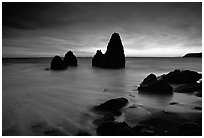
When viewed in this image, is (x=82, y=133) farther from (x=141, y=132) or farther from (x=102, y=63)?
(x=102, y=63)

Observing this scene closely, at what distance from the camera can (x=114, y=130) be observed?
142 inches

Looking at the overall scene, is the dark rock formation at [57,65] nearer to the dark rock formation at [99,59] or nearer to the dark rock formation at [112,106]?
the dark rock formation at [99,59]

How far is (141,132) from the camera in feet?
11.9

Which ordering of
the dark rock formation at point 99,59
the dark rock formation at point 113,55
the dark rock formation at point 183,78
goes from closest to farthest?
the dark rock formation at point 183,78, the dark rock formation at point 113,55, the dark rock formation at point 99,59

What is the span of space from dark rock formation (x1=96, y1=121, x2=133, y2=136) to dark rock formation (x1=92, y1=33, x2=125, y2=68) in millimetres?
29362

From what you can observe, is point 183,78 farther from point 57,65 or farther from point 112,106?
point 57,65

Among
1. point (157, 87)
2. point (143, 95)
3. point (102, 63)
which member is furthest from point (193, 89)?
point (102, 63)

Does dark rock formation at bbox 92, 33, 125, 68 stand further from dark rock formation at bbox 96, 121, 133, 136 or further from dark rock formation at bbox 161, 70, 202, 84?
dark rock formation at bbox 96, 121, 133, 136

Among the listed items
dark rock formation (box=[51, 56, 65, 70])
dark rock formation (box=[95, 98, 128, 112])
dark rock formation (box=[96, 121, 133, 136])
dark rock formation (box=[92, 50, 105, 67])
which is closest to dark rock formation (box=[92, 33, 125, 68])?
dark rock formation (box=[92, 50, 105, 67])

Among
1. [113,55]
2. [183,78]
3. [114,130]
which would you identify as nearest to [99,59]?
[113,55]

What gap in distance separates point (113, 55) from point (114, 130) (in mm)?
30880

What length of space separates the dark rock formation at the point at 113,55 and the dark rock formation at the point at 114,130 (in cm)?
2936

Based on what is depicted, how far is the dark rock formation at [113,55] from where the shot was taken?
33.6m

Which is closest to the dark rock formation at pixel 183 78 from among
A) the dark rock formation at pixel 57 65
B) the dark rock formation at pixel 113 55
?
the dark rock formation at pixel 57 65
